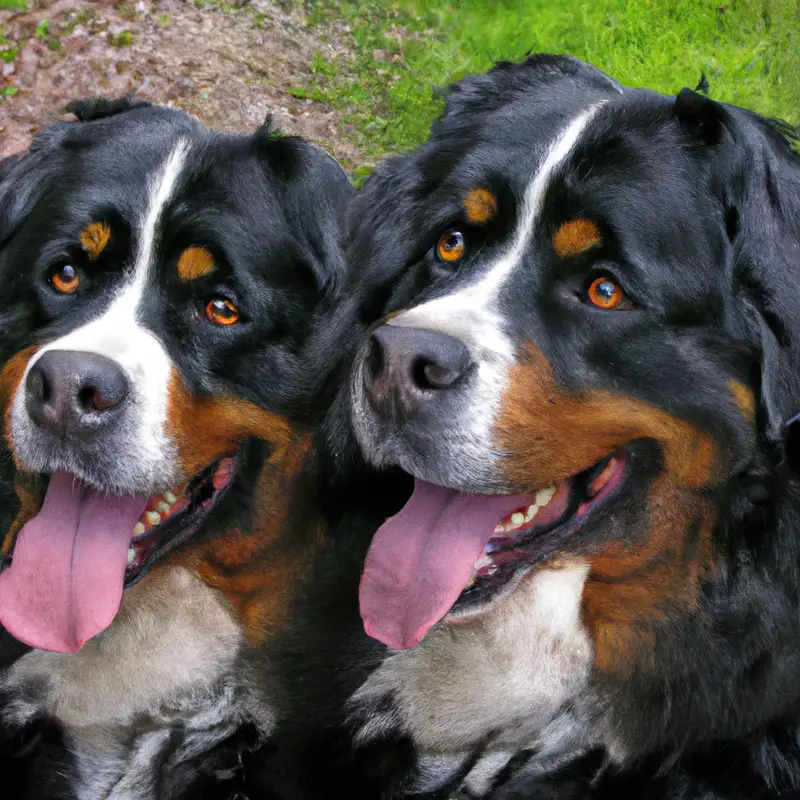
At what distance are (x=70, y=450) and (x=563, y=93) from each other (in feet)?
5.19

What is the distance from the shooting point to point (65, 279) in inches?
130

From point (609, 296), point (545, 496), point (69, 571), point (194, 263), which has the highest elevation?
point (609, 296)

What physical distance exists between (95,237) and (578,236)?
130 centimetres

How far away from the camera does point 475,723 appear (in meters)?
3.28

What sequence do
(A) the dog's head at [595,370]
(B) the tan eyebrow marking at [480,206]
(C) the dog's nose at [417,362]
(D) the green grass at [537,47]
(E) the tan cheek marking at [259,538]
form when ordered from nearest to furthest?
1. (C) the dog's nose at [417,362]
2. (A) the dog's head at [595,370]
3. (B) the tan eyebrow marking at [480,206]
4. (E) the tan cheek marking at [259,538]
5. (D) the green grass at [537,47]

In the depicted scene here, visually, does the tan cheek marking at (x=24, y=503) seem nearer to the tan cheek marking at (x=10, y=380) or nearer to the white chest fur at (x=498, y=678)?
the tan cheek marking at (x=10, y=380)

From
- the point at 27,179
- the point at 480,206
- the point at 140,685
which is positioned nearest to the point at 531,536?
the point at 480,206

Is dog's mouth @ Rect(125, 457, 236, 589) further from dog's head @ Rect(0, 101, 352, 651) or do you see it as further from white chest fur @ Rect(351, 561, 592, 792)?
white chest fur @ Rect(351, 561, 592, 792)

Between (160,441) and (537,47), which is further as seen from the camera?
(537,47)

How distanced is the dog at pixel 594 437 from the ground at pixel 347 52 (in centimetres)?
224

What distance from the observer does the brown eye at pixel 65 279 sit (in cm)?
328

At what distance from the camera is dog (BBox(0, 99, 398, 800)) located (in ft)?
10.0

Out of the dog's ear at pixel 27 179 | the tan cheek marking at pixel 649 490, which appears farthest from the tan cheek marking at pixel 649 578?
the dog's ear at pixel 27 179

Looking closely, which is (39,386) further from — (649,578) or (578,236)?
(649,578)
